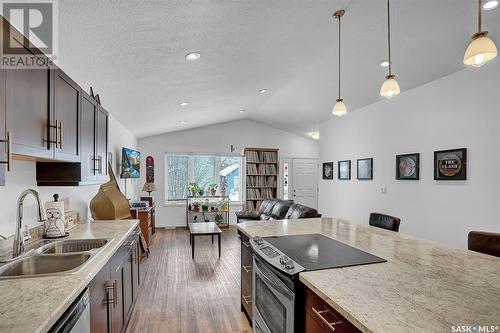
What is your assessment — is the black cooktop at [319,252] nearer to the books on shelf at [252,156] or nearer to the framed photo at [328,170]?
the framed photo at [328,170]

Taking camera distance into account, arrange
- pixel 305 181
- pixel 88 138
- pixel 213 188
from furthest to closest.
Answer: pixel 305 181 → pixel 213 188 → pixel 88 138

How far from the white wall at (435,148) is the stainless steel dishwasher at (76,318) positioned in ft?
13.3

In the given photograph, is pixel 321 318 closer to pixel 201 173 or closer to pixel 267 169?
pixel 201 173

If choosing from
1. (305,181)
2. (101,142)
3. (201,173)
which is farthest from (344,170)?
(101,142)

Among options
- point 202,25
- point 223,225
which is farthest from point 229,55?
point 223,225

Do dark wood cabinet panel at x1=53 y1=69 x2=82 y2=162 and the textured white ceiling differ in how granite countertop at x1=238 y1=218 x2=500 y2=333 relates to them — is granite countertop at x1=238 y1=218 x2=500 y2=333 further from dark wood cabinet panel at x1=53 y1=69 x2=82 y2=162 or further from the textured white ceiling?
the textured white ceiling

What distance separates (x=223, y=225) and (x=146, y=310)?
4410mm

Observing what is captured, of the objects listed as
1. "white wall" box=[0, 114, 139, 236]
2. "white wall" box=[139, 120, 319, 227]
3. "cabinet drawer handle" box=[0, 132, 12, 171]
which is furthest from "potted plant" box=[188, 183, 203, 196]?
"cabinet drawer handle" box=[0, 132, 12, 171]

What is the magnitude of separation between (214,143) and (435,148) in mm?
5176

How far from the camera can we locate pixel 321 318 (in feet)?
3.88

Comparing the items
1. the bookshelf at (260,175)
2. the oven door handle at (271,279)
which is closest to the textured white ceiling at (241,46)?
the oven door handle at (271,279)

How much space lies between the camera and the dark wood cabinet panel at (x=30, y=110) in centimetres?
125

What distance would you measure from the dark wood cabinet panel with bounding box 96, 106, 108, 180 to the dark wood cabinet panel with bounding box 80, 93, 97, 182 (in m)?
0.11

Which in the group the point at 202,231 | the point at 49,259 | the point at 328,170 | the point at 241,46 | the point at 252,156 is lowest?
the point at 202,231
